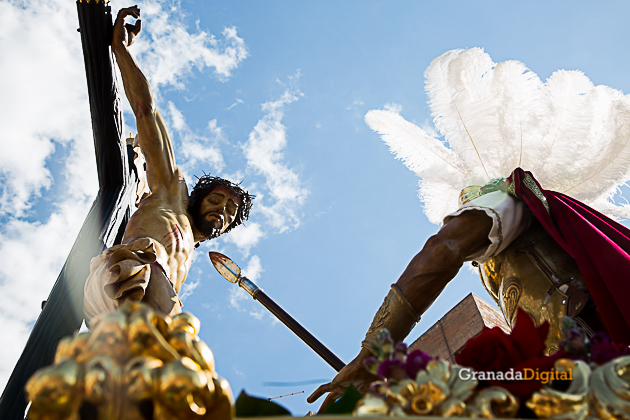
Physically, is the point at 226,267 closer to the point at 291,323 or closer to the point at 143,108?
the point at 291,323

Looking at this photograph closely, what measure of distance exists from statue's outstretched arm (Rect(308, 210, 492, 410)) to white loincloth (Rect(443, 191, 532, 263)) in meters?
0.03

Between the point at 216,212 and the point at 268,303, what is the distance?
1869 mm

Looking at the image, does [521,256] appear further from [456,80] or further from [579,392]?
[579,392]

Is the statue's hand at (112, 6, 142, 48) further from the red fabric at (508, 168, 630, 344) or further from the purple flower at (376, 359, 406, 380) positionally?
the purple flower at (376, 359, 406, 380)

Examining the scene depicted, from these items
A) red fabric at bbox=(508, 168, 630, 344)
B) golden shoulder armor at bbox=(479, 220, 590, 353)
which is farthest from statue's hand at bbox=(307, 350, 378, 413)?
red fabric at bbox=(508, 168, 630, 344)

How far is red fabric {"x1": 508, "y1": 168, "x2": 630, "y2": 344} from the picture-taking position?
8.05ft

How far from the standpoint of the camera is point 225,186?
513 centimetres

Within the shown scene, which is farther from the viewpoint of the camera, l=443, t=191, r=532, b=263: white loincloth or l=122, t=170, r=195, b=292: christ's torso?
l=122, t=170, r=195, b=292: christ's torso

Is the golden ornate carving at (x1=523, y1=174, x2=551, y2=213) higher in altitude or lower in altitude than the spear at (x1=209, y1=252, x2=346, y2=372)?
lower

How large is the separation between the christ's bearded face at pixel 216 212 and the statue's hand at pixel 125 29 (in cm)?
143

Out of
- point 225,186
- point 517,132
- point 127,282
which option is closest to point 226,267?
point 225,186

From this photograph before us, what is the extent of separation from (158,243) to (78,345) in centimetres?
278

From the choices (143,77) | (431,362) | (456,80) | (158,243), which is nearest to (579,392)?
(431,362)

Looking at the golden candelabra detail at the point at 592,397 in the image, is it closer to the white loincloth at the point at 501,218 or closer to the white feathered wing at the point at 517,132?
the white loincloth at the point at 501,218
